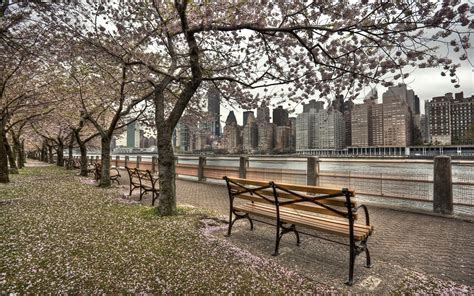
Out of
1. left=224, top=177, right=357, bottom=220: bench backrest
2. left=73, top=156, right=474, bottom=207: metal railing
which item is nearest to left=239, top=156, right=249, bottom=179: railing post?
left=73, top=156, right=474, bottom=207: metal railing

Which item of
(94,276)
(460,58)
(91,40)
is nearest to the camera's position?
(94,276)

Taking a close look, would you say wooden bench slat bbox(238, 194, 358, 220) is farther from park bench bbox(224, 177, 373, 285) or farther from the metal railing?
the metal railing

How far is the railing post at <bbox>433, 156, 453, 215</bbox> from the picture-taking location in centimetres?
693

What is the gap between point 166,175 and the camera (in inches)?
250

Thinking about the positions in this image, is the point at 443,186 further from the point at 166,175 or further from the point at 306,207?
the point at 166,175

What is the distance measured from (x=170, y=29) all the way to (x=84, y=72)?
6.56 meters

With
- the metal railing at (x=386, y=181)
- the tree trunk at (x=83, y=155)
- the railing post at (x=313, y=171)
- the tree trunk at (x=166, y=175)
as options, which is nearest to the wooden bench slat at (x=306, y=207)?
the tree trunk at (x=166, y=175)

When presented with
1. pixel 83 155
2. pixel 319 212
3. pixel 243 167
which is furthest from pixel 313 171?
pixel 83 155

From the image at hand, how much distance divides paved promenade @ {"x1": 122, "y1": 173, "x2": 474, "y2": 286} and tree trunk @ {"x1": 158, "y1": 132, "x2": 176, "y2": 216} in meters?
1.94

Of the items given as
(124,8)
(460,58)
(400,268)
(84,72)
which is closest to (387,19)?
(460,58)

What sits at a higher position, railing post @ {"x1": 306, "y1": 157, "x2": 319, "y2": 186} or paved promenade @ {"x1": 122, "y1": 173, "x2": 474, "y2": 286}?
railing post @ {"x1": 306, "y1": 157, "x2": 319, "y2": 186}

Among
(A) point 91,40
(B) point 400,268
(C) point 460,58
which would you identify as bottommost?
(B) point 400,268

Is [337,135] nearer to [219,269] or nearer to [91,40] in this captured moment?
[219,269]

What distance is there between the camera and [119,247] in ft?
14.3
